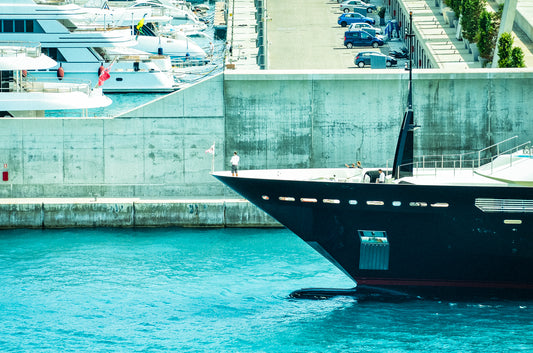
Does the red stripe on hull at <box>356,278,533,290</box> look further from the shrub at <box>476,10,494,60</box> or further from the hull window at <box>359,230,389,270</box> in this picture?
the shrub at <box>476,10,494,60</box>

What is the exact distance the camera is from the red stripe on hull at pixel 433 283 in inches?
1264

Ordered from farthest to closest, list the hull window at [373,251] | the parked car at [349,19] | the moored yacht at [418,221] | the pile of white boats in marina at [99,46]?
the parked car at [349,19] < the pile of white boats in marina at [99,46] < the hull window at [373,251] < the moored yacht at [418,221]

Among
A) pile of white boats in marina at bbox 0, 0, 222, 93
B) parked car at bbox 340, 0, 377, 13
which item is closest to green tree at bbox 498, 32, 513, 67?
pile of white boats in marina at bbox 0, 0, 222, 93

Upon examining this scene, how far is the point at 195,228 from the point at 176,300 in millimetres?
8268

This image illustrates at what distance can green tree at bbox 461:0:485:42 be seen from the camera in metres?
60.6

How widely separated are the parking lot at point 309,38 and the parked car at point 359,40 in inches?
10.8

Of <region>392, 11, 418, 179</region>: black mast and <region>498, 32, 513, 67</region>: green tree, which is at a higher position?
<region>498, 32, 513, 67</region>: green tree

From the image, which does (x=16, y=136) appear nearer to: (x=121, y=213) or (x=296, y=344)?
(x=121, y=213)

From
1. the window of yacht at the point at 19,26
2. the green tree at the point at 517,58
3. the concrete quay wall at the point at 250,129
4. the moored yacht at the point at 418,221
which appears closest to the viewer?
the moored yacht at the point at 418,221

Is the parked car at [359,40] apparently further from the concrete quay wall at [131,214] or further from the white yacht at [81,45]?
the concrete quay wall at [131,214]

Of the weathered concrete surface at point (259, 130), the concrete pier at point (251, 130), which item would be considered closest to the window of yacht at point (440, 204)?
the weathered concrete surface at point (259, 130)

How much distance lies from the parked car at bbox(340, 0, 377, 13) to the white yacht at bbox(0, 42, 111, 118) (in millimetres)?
35619

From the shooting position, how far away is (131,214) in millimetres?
40406

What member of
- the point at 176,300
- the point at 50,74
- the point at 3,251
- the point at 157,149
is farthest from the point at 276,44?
the point at 176,300
